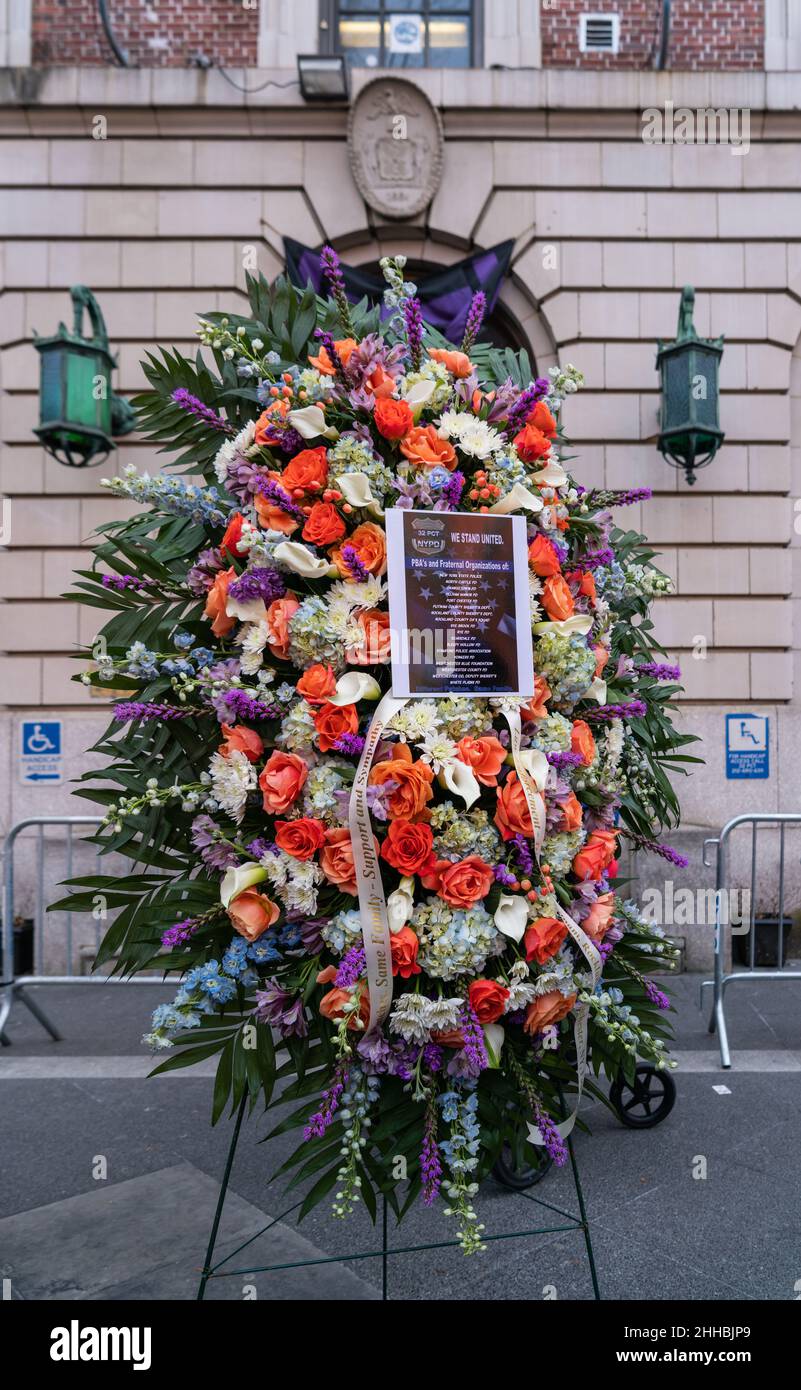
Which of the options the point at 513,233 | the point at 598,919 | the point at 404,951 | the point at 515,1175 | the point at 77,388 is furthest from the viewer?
the point at 513,233

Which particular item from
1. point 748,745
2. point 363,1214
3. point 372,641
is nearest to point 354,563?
point 372,641

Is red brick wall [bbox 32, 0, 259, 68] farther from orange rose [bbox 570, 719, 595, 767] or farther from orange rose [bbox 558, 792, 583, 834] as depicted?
orange rose [bbox 558, 792, 583, 834]

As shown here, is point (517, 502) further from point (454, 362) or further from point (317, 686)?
point (317, 686)

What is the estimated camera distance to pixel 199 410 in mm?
2221

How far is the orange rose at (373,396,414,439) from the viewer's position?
2105 mm

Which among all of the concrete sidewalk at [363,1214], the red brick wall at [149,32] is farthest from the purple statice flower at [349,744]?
the red brick wall at [149,32]

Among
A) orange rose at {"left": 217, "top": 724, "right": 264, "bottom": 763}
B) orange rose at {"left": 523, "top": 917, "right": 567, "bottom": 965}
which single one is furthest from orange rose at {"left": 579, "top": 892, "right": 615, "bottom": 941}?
orange rose at {"left": 217, "top": 724, "right": 264, "bottom": 763}

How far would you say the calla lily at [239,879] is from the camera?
1.97 meters

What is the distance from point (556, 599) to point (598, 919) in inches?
30.8

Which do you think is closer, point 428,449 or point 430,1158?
point 430,1158

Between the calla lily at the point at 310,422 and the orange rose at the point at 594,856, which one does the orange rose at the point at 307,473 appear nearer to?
the calla lily at the point at 310,422

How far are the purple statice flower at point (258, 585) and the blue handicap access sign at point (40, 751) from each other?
611 cm

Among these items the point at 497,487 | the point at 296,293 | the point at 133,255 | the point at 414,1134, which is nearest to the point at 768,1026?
the point at 414,1134

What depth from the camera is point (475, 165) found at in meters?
7.84
